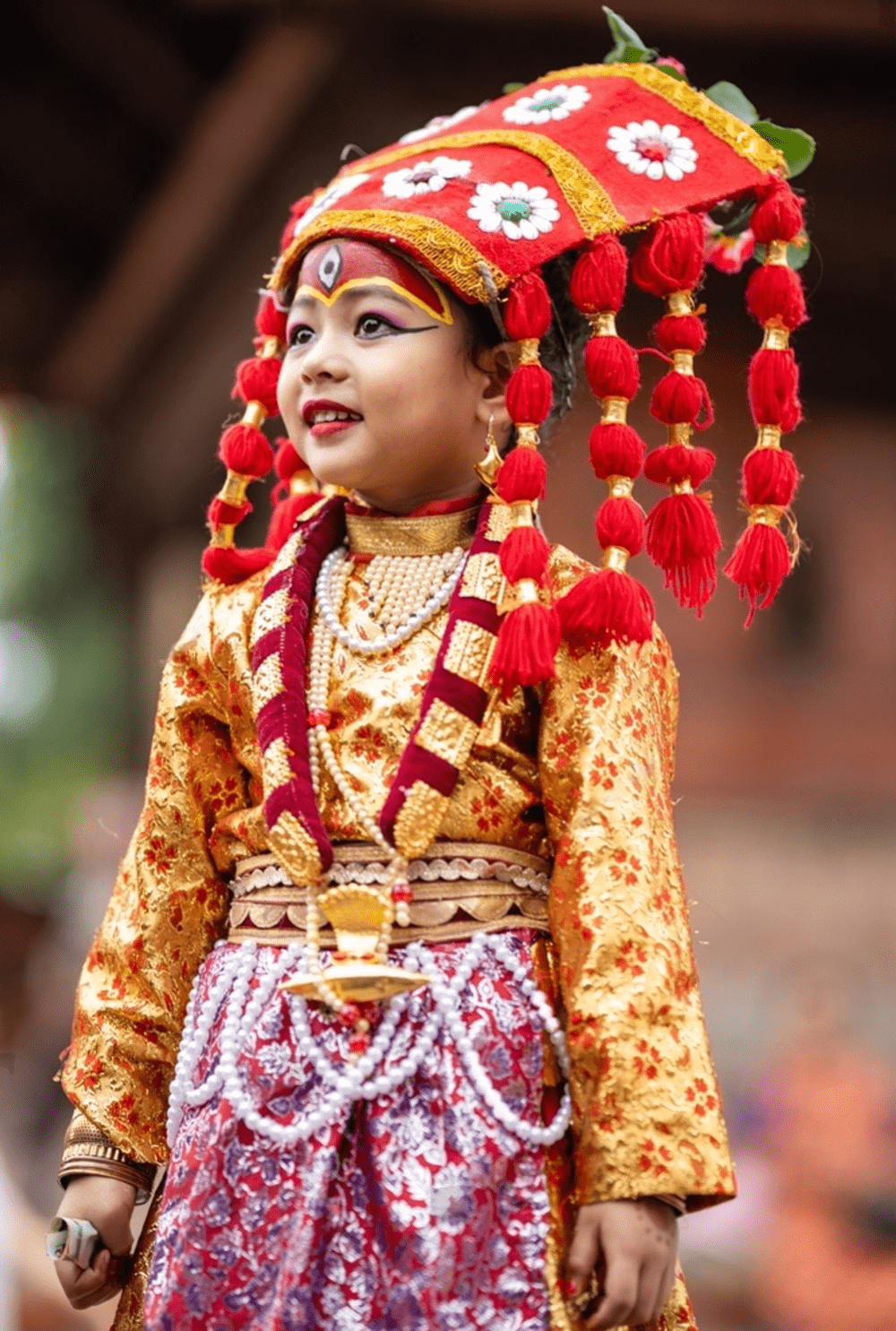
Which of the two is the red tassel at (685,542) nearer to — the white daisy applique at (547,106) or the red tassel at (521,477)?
the red tassel at (521,477)

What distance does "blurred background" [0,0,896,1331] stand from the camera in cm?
551

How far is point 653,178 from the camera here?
1.99 meters

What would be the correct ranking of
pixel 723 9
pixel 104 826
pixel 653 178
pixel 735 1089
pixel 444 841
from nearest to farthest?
pixel 444 841 → pixel 653 178 → pixel 104 826 → pixel 723 9 → pixel 735 1089

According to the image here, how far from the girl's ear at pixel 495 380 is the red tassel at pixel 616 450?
13 centimetres

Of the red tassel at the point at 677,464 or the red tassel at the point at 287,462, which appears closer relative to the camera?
the red tassel at the point at 677,464

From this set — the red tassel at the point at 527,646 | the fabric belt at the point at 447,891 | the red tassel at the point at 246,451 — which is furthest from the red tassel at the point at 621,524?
the red tassel at the point at 246,451

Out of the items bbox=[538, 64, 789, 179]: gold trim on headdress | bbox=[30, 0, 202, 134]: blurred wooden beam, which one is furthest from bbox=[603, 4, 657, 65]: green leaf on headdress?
bbox=[30, 0, 202, 134]: blurred wooden beam

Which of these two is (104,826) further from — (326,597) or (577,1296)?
(577,1296)

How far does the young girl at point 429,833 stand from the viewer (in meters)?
1.76

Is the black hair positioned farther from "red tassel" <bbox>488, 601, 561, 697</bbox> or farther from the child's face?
"red tassel" <bbox>488, 601, 561, 697</bbox>

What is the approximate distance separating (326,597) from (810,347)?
537 cm

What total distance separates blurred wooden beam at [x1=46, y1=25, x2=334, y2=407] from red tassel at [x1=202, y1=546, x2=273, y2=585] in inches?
156

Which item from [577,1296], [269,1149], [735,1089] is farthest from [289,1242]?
[735,1089]

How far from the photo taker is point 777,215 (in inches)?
78.3
